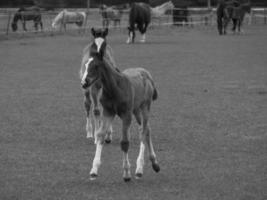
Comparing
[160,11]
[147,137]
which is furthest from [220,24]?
[147,137]

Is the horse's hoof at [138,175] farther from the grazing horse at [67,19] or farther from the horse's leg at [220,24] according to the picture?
the grazing horse at [67,19]

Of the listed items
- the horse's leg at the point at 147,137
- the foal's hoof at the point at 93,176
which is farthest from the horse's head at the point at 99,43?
the foal's hoof at the point at 93,176

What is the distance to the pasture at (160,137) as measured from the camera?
351 inches

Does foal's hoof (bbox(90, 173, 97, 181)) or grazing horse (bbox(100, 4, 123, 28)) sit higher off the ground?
foal's hoof (bbox(90, 173, 97, 181))

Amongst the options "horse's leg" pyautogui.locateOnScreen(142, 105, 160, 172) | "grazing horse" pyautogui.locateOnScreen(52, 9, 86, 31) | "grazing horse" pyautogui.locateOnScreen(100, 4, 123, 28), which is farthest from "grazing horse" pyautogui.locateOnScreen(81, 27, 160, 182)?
"grazing horse" pyautogui.locateOnScreen(100, 4, 123, 28)

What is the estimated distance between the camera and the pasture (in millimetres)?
8906

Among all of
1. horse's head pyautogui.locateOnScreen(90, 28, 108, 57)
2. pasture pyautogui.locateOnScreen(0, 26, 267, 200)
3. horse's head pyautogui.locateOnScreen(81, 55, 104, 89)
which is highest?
horse's head pyautogui.locateOnScreen(90, 28, 108, 57)

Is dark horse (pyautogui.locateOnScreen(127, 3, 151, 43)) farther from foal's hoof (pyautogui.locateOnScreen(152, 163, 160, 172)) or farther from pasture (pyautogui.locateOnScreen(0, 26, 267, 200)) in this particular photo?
foal's hoof (pyautogui.locateOnScreen(152, 163, 160, 172))

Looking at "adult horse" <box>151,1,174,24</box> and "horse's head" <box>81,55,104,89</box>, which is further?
"adult horse" <box>151,1,174,24</box>

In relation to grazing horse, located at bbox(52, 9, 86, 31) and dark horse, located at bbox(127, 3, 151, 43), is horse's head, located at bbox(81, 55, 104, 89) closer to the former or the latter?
dark horse, located at bbox(127, 3, 151, 43)

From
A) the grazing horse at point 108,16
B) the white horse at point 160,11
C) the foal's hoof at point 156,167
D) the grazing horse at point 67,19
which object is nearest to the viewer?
the foal's hoof at point 156,167

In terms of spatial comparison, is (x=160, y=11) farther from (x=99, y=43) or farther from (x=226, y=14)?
(x=99, y=43)

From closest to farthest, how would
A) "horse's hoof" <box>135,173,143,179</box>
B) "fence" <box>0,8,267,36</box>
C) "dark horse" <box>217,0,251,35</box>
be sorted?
"horse's hoof" <box>135,173,143,179</box>
"dark horse" <box>217,0,251,35</box>
"fence" <box>0,8,267,36</box>

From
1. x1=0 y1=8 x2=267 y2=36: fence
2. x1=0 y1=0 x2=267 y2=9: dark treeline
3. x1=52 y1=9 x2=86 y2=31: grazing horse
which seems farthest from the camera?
x1=0 y1=0 x2=267 y2=9: dark treeline
